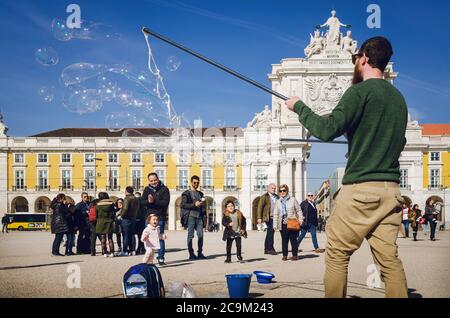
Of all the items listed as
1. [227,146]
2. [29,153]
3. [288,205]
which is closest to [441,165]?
[227,146]

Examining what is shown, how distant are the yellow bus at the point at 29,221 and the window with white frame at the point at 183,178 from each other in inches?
650

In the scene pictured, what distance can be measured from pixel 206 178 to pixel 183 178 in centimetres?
275

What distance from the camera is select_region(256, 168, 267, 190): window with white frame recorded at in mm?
67688

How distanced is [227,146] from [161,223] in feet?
157

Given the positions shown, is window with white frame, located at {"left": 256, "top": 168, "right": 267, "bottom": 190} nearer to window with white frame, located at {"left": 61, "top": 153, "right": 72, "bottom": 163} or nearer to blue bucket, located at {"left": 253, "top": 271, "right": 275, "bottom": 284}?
window with white frame, located at {"left": 61, "top": 153, "right": 72, "bottom": 163}

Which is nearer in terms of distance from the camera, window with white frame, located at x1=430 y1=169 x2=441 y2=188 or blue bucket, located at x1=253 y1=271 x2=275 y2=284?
blue bucket, located at x1=253 y1=271 x2=275 y2=284

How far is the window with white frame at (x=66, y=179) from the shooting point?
69.6m

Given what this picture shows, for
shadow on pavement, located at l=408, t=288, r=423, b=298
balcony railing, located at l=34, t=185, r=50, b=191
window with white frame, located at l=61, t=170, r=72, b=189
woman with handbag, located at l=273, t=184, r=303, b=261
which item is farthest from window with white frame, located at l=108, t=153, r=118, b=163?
shadow on pavement, located at l=408, t=288, r=423, b=298

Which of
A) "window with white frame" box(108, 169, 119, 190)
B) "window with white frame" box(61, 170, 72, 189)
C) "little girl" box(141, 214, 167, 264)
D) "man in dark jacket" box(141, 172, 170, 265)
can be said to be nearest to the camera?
"little girl" box(141, 214, 167, 264)

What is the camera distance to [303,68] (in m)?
64.3

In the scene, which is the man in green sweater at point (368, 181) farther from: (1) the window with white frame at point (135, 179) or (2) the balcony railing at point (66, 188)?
(2) the balcony railing at point (66, 188)

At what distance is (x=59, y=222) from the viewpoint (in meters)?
16.4

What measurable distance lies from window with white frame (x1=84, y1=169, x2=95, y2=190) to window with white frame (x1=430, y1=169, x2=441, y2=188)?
3863cm
